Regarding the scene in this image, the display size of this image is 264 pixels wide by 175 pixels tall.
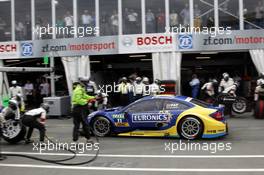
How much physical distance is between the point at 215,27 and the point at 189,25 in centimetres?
122

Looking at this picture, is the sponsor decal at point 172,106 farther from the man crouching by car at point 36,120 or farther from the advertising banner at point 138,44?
the advertising banner at point 138,44

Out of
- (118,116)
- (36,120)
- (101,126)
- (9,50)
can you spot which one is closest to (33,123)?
(36,120)

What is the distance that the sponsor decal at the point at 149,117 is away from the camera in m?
13.3

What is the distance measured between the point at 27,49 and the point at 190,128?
42.0 feet

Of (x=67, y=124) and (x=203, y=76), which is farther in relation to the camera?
(x=203, y=76)

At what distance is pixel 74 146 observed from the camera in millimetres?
12695

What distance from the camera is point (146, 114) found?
44.2 ft

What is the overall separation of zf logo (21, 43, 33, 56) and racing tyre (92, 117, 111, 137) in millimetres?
10230

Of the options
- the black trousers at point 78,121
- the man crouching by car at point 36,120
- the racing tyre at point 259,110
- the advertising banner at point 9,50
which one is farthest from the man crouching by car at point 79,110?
the advertising banner at point 9,50

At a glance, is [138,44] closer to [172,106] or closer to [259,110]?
[259,110]

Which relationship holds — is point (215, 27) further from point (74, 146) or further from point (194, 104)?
point (74, 146)

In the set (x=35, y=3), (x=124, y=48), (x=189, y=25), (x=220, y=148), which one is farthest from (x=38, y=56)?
(x=220, y=148)

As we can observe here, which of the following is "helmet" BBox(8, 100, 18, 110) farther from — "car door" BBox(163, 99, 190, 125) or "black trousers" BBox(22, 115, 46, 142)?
"car door" BBox(163, 99, 190, 125)

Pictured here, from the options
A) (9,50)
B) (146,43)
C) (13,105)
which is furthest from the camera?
(9,50)
